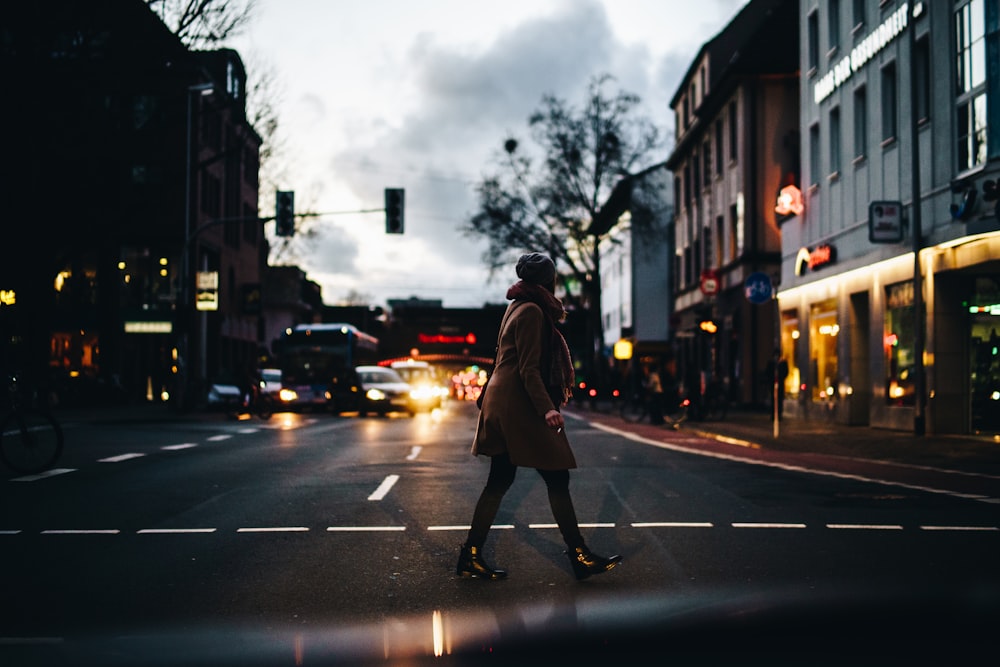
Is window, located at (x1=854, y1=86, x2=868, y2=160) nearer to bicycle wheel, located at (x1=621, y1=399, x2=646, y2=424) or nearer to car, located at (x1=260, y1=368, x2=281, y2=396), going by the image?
bicycle wheel, located at (x1=621, y1=399, x2=646, y2=424)

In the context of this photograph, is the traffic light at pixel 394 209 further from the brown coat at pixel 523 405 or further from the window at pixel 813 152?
the brown coat at pixel 523 405

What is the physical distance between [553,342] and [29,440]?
8843 millimetres

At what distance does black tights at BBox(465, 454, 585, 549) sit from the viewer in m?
6.83

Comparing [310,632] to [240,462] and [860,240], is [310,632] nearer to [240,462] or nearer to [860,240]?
[240,462]

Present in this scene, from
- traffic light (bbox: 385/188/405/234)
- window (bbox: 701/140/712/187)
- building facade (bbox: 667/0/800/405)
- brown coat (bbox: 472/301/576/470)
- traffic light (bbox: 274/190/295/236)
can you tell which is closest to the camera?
brown coat (bbox: 472/301/576/470)

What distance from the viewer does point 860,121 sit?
27.9 meters

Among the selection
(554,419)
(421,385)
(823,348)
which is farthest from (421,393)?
(554,419)

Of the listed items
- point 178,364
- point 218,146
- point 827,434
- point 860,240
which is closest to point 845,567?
point 827,434

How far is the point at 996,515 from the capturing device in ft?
32.6

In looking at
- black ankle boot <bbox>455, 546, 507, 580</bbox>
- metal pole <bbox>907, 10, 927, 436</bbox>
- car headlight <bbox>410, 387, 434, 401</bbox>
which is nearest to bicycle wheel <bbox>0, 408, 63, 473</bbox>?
black ankle boot <bbox>455, 546, 507, 580</bbox>

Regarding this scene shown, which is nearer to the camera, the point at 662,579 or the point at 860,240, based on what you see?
the point at 662,579

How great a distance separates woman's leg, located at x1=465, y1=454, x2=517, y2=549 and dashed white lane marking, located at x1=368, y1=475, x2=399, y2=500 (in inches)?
178

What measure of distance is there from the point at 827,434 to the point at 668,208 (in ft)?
128

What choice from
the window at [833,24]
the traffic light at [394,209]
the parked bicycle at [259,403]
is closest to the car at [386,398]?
the parked bicycle at [259,403]
